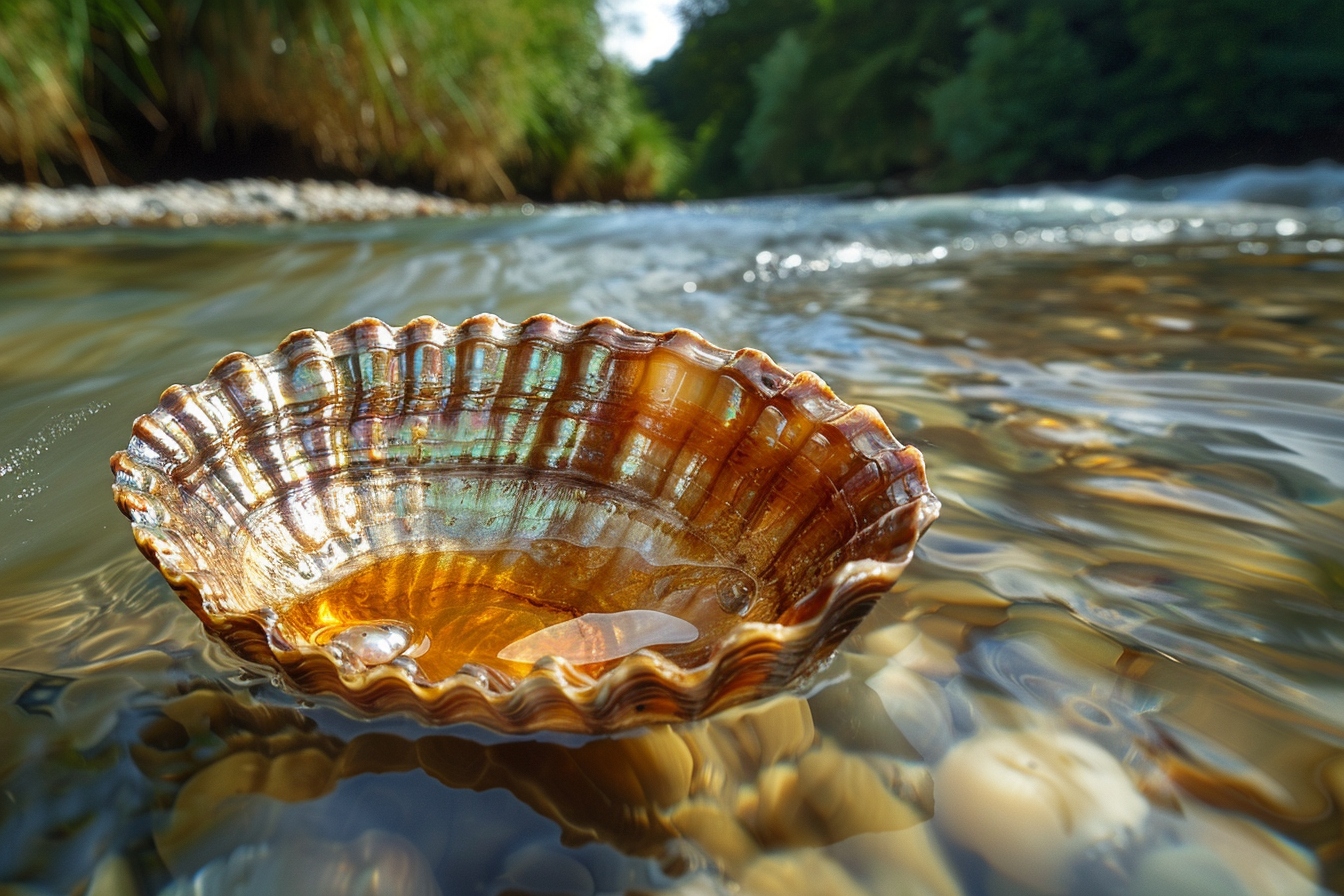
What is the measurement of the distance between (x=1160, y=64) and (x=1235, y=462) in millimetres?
27389

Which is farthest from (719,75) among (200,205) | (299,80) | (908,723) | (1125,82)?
(908,723)

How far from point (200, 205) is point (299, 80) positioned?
8.14 ft

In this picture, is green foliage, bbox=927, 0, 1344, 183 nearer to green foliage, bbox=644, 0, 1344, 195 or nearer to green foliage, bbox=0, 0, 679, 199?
green foliage, bbox=644, 0, 1344, 195

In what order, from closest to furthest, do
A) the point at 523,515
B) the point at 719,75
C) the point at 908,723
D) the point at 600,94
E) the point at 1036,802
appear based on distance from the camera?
the point at 1036,802 < the point at 908,723 < the point at 523,515 < the point at 600,94 < the point at 719,75

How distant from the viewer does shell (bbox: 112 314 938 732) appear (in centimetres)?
106

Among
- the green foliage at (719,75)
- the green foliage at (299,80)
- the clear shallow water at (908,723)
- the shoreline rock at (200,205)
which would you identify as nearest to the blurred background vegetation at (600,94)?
the green foliage at (299,80)

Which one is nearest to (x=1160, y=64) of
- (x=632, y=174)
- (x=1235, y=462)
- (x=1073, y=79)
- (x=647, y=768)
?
(x=1073, y=79)

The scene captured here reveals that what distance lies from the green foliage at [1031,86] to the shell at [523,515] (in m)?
26.0

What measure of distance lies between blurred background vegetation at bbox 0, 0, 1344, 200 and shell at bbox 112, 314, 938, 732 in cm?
834

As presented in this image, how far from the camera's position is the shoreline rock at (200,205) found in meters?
7.77

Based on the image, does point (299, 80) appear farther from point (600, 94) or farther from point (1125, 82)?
point (1125, 82)

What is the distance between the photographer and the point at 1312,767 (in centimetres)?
116

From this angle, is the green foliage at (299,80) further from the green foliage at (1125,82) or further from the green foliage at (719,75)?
the green foliage at (719,75)

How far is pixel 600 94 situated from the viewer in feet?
57.5
